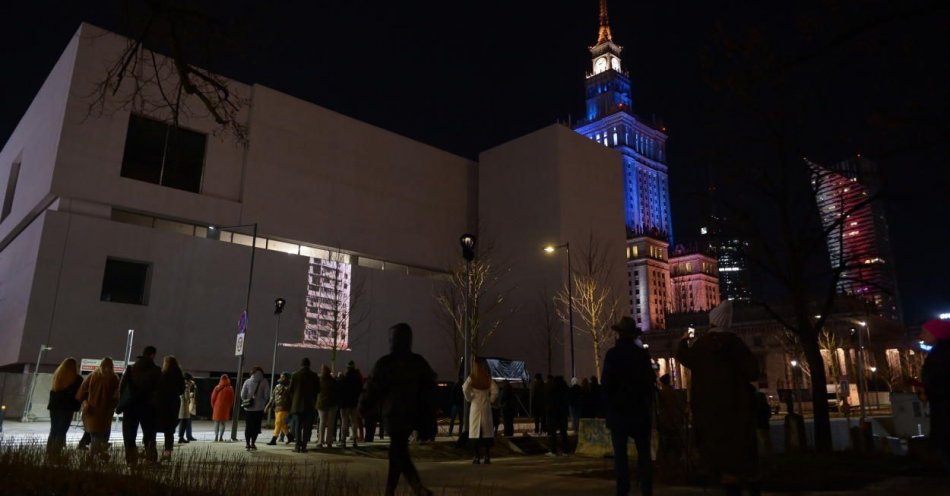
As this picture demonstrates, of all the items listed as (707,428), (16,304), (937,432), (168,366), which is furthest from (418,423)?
(16,304)

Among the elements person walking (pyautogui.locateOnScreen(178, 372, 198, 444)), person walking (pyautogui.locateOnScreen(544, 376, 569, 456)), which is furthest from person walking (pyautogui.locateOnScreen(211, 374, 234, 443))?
person walking (pyautogui.locateOnScreen(544, 376, 569, 456))

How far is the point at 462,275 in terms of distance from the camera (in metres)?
39.1

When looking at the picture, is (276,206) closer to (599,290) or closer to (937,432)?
(599,290)

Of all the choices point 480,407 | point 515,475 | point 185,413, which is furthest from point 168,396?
point 515,475

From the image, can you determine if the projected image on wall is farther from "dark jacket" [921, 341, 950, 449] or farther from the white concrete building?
"dark jacket" [921, 341, 950, 449]

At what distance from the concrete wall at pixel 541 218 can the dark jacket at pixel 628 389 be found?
35.6 meters

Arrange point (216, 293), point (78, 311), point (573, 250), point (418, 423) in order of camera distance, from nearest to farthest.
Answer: point (418, 423)
point (78, 311)
point (216, 293)
point (573, 250)

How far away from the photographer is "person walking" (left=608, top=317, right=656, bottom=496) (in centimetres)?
626

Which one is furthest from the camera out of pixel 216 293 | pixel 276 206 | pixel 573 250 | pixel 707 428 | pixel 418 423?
pixel 573 250

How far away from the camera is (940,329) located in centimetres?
548

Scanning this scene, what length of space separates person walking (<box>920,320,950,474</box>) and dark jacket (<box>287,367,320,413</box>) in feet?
37.9

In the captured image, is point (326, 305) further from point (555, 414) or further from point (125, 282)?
point (555, 414)

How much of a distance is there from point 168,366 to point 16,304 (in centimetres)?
2590

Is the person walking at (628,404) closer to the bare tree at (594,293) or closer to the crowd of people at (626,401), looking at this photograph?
the crowd of people at (626,401)
